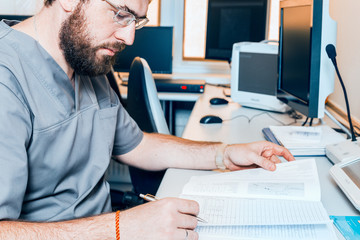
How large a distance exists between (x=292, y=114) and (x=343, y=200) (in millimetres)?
886

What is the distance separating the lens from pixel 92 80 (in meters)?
1.06

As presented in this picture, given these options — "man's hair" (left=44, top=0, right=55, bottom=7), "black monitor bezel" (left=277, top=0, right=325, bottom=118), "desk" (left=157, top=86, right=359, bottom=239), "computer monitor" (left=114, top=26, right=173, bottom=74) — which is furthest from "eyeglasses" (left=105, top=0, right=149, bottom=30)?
"computer monitor" (left=114, top=26, right=173, bottom=74)

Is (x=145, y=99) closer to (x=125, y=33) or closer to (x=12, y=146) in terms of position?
(x=125, y=33)

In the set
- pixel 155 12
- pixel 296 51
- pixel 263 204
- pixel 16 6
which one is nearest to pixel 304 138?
pixel 296 51

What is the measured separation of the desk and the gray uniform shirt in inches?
7.5

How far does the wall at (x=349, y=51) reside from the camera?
1.55 m

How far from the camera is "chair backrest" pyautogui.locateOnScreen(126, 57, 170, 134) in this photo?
1.24m

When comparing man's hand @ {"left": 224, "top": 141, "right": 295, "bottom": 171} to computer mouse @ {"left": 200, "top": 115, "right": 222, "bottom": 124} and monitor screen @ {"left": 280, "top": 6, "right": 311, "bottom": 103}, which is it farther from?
computer mouse @ {"left": 200, "top": 115, "right": 222, "bottom": 124}

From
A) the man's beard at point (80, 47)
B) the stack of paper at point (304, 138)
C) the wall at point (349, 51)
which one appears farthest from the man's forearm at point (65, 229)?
the wall at point (349, 51)

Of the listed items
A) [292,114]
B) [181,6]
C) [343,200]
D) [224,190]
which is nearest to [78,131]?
[224,190]

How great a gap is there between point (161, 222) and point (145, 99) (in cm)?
63

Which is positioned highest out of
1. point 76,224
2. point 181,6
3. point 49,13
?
point 181,6

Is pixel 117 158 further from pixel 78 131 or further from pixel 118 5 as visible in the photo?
pixel 118 5

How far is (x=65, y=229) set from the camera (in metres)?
0.67
